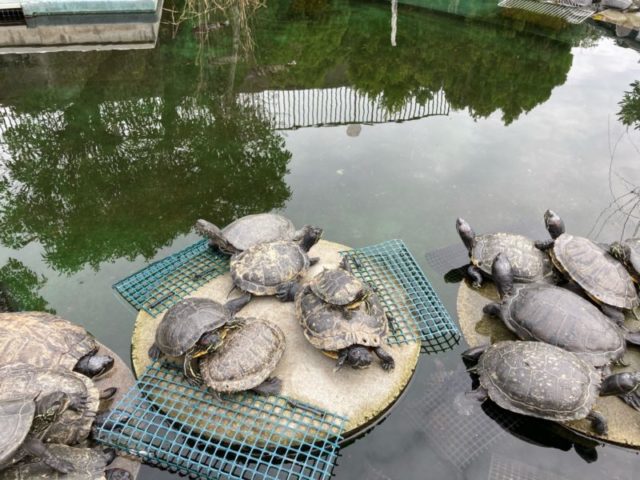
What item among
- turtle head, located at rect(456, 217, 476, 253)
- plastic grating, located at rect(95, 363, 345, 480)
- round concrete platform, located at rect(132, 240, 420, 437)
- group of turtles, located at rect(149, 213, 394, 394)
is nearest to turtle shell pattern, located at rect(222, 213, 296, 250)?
group of turtles, located at rect(149, 213, 394, 394)

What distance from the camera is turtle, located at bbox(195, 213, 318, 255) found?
217 inches

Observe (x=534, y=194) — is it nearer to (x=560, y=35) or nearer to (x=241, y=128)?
(x=241, y=128)

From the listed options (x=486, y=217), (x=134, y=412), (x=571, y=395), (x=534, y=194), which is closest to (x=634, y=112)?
(x=534, y=194)

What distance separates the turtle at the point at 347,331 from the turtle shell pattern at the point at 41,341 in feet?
7.15

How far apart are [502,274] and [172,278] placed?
3791mm

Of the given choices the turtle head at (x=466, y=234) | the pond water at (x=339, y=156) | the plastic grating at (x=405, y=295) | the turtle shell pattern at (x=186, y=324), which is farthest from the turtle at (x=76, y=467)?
the turtle head at (x=466, y=234)

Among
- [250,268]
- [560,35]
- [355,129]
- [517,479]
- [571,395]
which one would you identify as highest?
[560,35]

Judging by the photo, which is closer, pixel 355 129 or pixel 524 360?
pixel 524 360

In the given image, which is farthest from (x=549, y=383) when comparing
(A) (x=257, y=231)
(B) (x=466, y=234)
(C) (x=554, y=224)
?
(A) (x=257, y=231)

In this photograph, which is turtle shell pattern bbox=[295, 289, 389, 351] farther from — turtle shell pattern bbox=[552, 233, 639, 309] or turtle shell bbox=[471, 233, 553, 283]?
turtle shell pattern bbox=[552, 233, 639, 309]

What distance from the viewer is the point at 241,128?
331 inches

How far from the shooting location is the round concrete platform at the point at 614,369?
4230mm

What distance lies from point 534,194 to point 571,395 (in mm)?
3989

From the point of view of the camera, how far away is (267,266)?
505 centimetres
